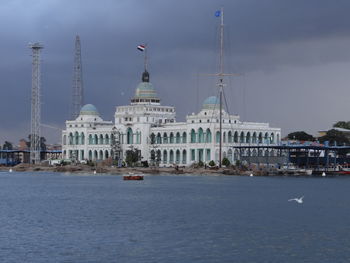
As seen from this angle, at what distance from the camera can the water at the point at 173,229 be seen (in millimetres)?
53562

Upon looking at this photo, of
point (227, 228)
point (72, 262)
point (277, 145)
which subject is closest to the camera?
point (72, 262)

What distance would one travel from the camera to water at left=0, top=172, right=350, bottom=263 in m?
53.6

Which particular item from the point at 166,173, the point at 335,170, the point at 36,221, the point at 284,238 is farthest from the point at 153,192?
the point at 335,170

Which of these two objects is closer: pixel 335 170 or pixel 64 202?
pixel 64 202

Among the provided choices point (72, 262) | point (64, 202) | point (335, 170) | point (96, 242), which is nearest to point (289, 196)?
point (64, 202)

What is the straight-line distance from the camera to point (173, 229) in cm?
6594

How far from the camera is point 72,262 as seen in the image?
50.4m

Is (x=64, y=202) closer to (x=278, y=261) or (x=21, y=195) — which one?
(x=21, y=195)

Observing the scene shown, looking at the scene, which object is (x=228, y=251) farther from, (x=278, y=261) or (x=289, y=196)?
(x=289, y=196)

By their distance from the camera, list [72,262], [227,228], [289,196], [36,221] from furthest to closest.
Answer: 1. [289,196]
2. [36,221]
3. [227,228]
4. [72,262]

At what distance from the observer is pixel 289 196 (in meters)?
107

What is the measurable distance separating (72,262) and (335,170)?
6156 inches

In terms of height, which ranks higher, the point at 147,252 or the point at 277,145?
the point at 277,145

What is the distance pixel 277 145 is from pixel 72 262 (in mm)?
142501
